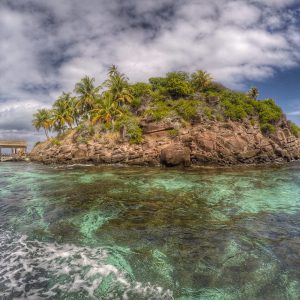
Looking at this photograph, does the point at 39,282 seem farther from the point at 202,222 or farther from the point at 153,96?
the point at 153,96

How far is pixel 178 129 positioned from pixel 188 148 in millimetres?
4698

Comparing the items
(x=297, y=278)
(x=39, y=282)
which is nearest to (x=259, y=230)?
(x=297, y=278)

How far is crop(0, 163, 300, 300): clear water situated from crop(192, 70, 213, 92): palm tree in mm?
36463

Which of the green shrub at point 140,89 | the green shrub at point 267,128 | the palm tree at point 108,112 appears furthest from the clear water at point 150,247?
the green shrub at point 140,89

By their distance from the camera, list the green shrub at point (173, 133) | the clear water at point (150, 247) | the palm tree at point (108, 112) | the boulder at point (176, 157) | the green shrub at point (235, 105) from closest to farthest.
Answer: the clear water at point (150, 247) < the boulder at point (176, 157) < the green shrub at point (173, 133) < the green shrub at point (235, 105) < the palm tree at point (108, 112)

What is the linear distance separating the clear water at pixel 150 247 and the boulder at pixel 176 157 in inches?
695

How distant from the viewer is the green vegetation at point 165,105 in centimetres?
3978

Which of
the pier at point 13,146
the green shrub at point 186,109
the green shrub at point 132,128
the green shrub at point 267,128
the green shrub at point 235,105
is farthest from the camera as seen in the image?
the pier at point 13,146

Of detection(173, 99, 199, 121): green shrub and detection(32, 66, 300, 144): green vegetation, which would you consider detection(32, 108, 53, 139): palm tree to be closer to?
detection(32, 66, 300, 144): green vegetation

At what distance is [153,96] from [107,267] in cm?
4096

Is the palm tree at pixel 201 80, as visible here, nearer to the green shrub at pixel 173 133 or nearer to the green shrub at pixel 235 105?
the green shrub at pixel 235 105

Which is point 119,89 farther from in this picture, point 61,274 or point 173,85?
point 61,274

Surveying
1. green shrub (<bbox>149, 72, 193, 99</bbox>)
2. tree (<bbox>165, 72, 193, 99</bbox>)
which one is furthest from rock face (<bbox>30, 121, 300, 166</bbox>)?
green shrub (<bbox>149, 72, 193, 99</bbox>)

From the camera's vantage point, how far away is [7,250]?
7.78m
